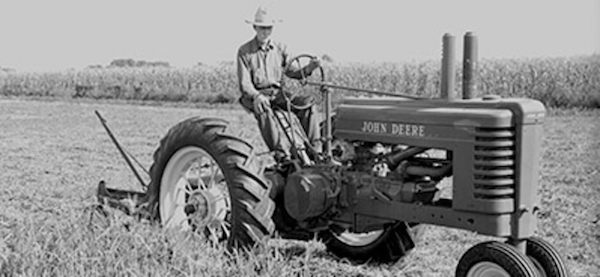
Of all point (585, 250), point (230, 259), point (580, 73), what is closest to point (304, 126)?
point (230, 259)

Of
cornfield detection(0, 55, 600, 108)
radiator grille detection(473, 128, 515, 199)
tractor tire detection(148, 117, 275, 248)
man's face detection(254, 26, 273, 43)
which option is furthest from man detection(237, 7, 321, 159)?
cornfield detection(0, 55, 600, 108)

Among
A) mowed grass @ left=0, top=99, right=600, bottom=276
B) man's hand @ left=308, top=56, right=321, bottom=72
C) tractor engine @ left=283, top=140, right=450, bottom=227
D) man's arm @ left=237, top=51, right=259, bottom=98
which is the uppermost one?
man's hand @ left=308, top=56, right=321, bottom=72

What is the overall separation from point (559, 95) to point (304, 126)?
18.8m

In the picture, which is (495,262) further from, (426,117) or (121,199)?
(121,199)

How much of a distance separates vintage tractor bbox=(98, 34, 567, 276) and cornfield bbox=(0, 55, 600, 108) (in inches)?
682

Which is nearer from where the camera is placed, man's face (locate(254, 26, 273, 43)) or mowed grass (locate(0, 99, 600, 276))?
mowed grass (locate(0, 99, 600, 276))

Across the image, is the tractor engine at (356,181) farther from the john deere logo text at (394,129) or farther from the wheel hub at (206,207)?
the wheel hub at (206,207)

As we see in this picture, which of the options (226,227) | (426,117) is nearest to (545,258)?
(426,117)

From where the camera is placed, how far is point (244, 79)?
6398mm

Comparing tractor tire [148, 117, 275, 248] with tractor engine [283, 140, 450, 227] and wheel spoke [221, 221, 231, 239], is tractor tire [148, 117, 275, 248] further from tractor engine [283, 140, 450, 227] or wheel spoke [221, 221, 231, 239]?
tractor engine [283, 140, 450, 227]

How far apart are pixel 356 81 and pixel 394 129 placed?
28.1 metres

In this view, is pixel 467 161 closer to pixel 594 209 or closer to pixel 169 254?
pixel 169 254

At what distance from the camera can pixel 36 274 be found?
4.59m

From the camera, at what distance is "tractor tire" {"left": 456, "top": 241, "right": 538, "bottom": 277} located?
471 cm
